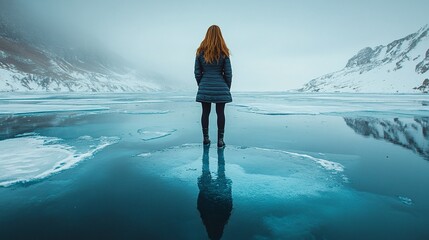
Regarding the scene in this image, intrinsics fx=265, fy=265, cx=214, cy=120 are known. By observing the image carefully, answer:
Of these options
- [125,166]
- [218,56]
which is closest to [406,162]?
[218,56]

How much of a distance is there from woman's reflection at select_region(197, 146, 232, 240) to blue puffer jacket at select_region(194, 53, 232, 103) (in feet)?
6.24

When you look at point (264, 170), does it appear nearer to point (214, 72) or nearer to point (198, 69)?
point (214, 72)

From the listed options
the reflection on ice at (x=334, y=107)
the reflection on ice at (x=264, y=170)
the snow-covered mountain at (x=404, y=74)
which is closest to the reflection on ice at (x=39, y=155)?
the reflection on ice at (x=264, y=170)

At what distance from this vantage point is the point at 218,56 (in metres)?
Result: 5.39

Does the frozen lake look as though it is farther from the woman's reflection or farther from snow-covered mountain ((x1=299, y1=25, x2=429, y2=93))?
snow-covered mountain ((x1=299, y1=25, x2=429, y2=93))

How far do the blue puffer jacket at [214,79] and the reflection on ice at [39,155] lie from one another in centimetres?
228

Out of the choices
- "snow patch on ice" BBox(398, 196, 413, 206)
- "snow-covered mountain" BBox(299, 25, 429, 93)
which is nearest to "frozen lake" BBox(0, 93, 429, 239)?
"snow patch on ice" BBox(398, 196, 413, 206)

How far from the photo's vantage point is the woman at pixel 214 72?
17.5ft

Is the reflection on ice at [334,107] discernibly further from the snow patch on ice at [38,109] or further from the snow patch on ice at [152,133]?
the snow patch on ice at [38,109]

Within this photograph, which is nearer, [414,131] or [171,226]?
[171,226]

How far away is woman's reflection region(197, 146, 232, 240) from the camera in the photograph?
221cm

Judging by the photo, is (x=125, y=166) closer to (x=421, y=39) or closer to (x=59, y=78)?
(x=59, y=78)

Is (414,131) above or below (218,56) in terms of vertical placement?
below

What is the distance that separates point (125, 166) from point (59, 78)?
428 ft
